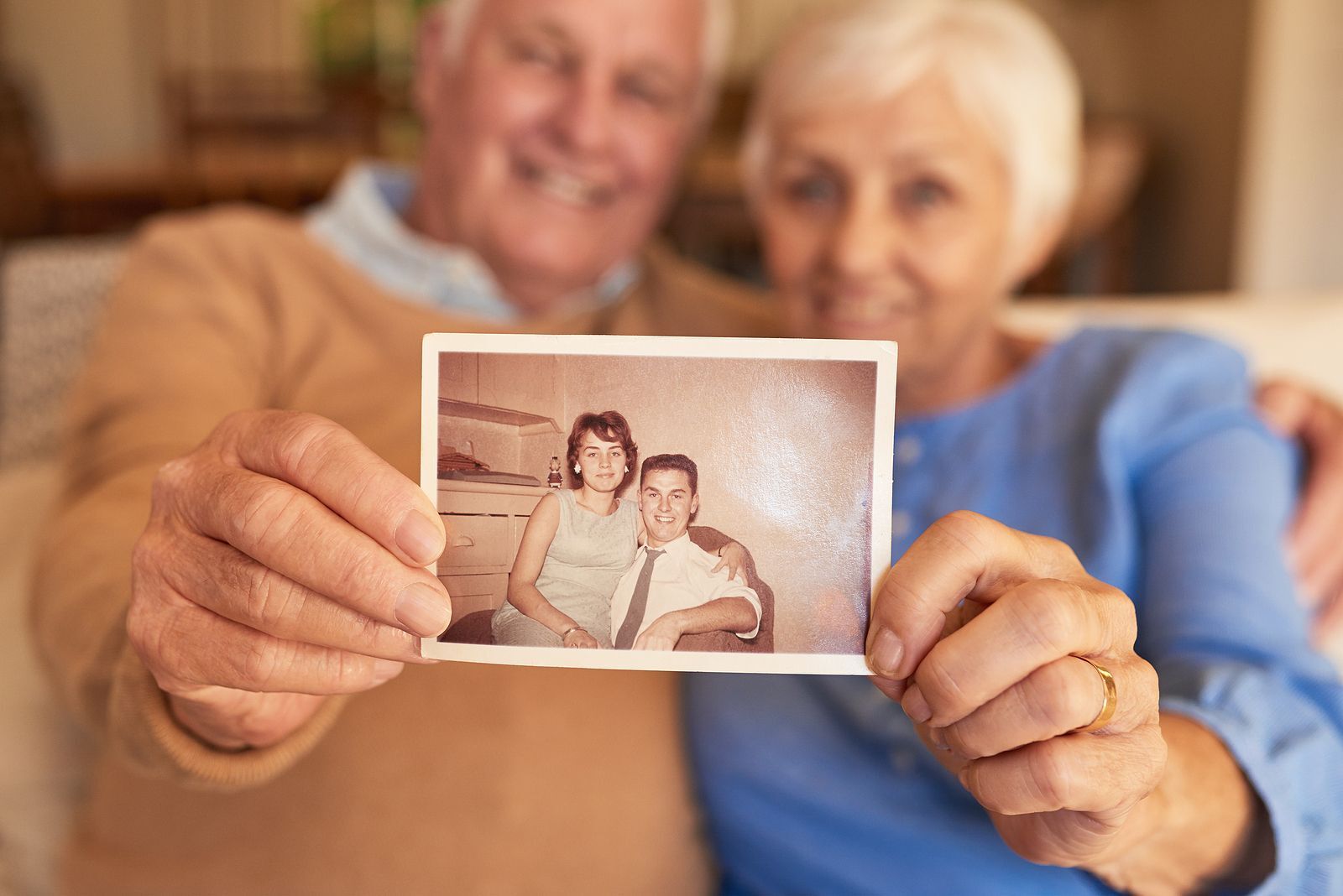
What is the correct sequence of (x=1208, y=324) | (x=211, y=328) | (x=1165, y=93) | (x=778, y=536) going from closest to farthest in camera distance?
1. (x=778, y=536)
2. (x=211, y=328)
3. (x=1208, y=324)
4. (x=1165, y=93)

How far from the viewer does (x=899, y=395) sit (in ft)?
3.43

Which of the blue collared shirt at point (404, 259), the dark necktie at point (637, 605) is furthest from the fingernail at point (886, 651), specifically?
the blue collared shirt at point (404, 259)

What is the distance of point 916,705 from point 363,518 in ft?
0.96

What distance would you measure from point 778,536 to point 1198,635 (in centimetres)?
38

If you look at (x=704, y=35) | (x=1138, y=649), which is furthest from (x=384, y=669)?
(x=704, y=35)

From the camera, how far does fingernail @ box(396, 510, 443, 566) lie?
0.51 meters

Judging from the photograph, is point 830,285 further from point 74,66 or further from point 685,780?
point 74,66

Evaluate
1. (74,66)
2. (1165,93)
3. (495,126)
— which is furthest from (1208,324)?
(74,66)

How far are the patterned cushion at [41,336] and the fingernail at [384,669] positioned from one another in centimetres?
115

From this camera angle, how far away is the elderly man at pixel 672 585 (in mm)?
539

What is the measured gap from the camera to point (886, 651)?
1.71ft

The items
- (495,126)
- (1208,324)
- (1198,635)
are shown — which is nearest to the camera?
(1198,635)

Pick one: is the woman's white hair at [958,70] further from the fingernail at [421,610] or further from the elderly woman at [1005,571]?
the fingernail at [421,610]

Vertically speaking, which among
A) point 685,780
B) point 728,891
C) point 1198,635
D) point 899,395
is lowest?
point 728,891
